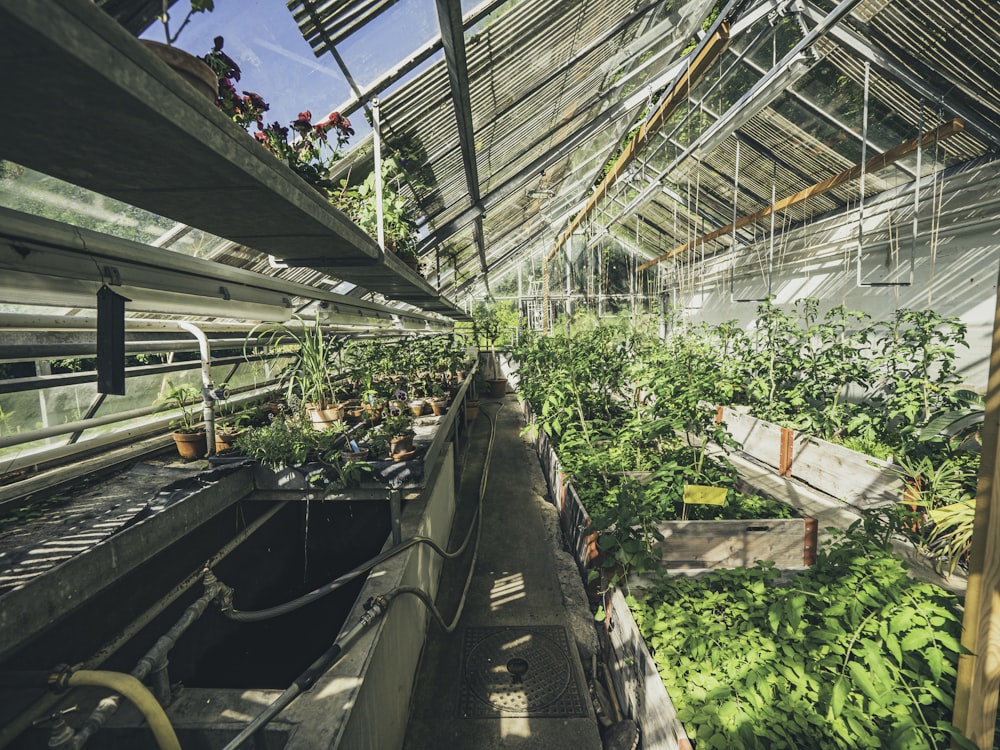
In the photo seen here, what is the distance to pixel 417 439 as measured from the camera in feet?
9.82

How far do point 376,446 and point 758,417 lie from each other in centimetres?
492

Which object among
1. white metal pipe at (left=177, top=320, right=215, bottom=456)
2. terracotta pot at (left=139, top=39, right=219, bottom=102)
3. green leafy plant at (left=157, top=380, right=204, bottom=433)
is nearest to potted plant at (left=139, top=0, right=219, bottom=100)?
terracotta pot at (left=139, top=39, right=219, bottom=102)

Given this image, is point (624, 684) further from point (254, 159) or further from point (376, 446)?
point (254, 159)

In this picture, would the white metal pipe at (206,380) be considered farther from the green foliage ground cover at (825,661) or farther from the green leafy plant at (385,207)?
the green foliage ground cover at (825,661)

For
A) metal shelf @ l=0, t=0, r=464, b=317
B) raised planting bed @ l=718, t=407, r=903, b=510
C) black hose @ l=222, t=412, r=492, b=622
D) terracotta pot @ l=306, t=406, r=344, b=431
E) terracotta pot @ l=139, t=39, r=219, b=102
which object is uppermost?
terracotta pot @ l=139, t=39, r=219, b=102

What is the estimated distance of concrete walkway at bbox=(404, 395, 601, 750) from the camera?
209 centimetres

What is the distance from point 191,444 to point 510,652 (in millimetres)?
2157

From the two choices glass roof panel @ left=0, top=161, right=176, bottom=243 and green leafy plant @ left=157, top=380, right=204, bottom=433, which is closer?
glass roof panel @ left=0, top=161, right=176, bottom=243

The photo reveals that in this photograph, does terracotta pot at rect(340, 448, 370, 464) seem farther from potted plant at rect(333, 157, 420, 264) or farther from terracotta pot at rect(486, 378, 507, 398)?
terracotta pot at rect(486, 378, 507, 398)

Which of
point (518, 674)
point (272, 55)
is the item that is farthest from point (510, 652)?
point (272, 55)

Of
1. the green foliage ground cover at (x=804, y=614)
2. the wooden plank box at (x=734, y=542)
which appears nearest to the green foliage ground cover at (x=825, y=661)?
the green foliage ground cover at (x=804, y=614)

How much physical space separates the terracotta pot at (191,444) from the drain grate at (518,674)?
6.29 ft

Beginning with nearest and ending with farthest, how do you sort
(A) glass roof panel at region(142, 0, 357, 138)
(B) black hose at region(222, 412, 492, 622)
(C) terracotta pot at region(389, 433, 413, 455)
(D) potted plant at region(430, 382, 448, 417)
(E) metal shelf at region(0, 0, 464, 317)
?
1. (E) metal shelf at region(0, 0, 464, 317)
2. (A) glass roof panel at region(142, 0, 357, 138)
3. (B) black hose at region(222, 412, 492, 622)
4. (C) terracotta pot at region(389, 433, 413, 455)
5. (D) potted plant at region(430, 382, 448, 417)

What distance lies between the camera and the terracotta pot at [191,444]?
226 cm
